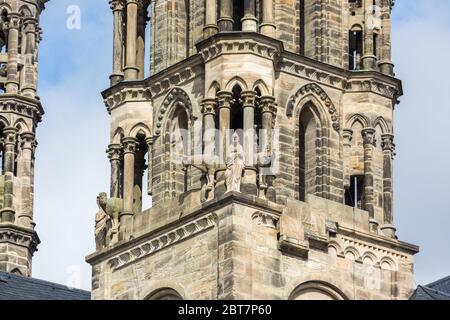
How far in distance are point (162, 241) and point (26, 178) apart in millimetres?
18503

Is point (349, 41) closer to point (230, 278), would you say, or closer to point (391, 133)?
point (391, 133)

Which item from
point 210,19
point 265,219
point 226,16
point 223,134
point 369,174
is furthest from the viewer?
point 369,174

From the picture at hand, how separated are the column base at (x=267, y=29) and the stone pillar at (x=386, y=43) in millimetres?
3854

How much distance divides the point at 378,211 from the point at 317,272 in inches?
132

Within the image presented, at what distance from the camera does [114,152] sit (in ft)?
279

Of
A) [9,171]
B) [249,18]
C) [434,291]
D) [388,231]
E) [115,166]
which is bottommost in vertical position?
[434,291]

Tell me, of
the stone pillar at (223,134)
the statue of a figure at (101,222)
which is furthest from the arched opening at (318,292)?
the statue of a figure at (101,222)

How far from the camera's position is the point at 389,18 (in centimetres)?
8638

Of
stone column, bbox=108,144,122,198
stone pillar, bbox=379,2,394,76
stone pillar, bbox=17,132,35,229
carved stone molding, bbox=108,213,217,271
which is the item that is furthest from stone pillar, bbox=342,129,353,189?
stone pillar, bbox=17,132,35,229

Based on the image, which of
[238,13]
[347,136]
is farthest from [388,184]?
[238,13]

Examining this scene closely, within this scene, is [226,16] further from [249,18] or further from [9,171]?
[9,171]

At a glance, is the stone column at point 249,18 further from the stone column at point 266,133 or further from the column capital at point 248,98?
the stone column at point 266,133
